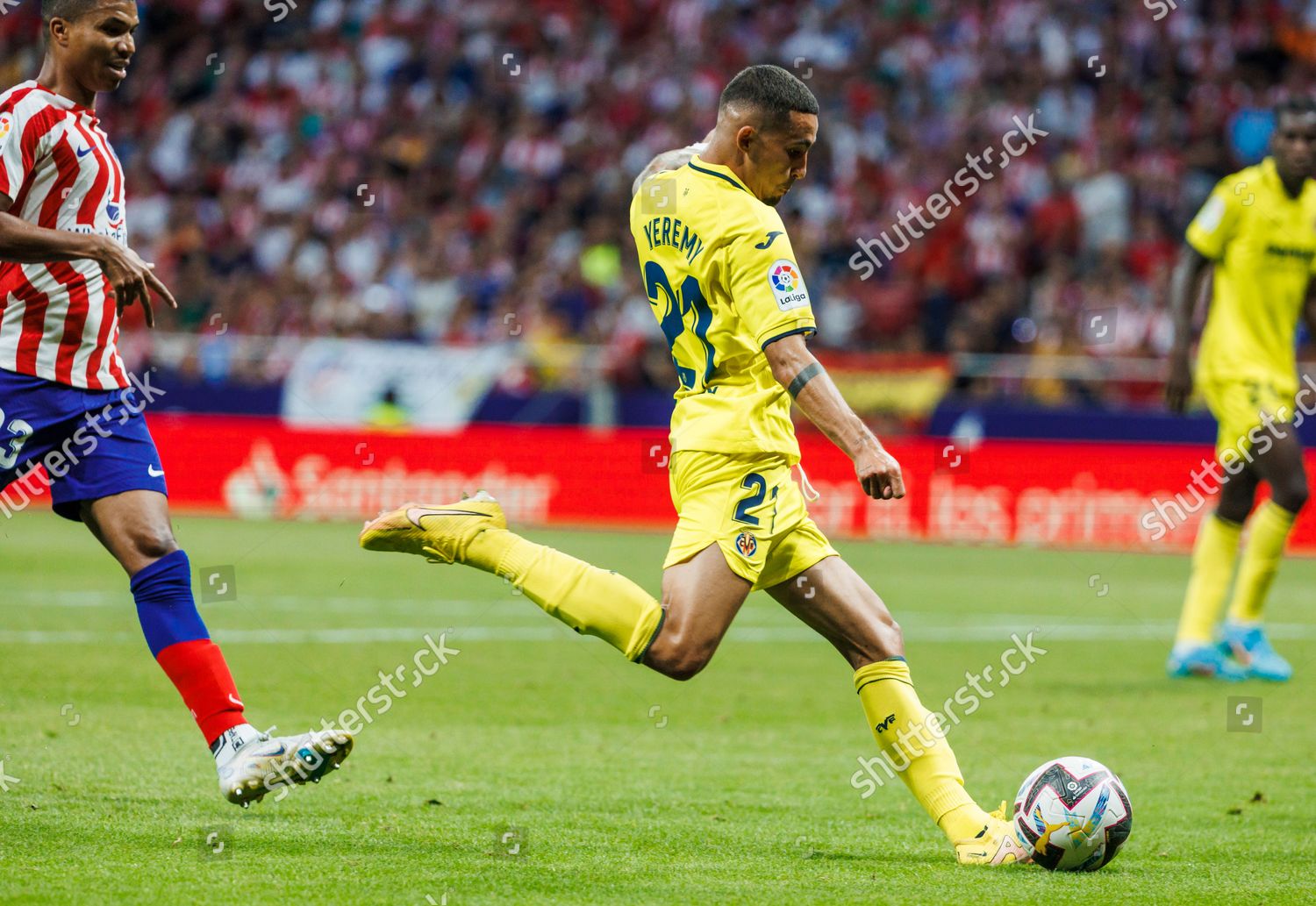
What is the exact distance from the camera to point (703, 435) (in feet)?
16.7

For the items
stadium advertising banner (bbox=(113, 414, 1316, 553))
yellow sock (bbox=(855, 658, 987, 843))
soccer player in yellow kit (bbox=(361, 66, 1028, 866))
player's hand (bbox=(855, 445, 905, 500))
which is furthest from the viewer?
stadium advertising banner (bbox=(113, 414, 1316, 553))

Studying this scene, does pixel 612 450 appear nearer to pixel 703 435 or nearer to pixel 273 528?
pixel 273 528

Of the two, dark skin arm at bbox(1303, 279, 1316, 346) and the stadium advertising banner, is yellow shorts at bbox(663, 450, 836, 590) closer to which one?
dark skin arm at bbox(1303, 279, 1316, 346)

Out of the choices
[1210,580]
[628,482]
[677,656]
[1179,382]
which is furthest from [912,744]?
[628,482]

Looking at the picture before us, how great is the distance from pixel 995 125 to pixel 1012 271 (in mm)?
2289

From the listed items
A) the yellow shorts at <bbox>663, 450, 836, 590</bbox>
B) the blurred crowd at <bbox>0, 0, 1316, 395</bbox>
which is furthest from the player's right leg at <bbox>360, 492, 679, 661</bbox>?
the blurred crowd at <bbox>0, 0, 1316, 395</bbox>

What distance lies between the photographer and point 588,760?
6.75m

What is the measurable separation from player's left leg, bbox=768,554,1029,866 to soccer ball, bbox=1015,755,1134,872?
0.11 metres

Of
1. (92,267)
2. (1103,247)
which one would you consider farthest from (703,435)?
(1103,247)

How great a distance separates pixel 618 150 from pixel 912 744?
19.7 metres

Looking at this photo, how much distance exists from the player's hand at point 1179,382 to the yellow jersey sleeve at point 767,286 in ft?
15.7

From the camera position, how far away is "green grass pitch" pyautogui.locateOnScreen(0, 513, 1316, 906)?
4629 millimetres

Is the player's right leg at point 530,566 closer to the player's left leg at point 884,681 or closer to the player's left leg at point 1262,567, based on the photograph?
the player's left leg at point 884,681

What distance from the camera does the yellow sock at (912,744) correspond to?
5066 millimetres
